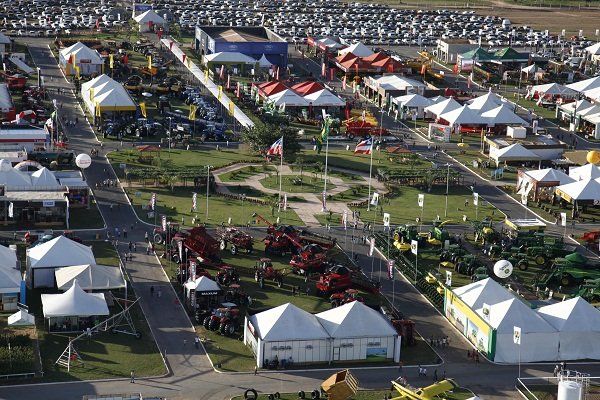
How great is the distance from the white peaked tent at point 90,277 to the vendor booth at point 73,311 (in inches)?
91.9

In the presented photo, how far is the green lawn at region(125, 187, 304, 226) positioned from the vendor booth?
18107 mm

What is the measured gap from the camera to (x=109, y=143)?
100 meters

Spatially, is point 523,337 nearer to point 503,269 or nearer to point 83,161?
point 503,269

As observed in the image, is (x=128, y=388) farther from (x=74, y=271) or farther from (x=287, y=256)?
(x=287, y=256)

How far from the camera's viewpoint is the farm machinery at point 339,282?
67.5 meters

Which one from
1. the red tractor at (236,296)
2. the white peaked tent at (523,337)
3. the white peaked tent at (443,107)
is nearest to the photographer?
the white peaked tent at (523,337)

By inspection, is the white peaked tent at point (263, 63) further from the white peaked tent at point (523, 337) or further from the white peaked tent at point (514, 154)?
the white peaked tent at point (523, 337)

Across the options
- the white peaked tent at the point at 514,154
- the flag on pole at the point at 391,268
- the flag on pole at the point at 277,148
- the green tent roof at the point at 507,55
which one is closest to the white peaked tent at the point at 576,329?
the flag on pole at the point at 391,268

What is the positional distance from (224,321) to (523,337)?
1498 centimetres

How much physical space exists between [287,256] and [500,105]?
148 ft

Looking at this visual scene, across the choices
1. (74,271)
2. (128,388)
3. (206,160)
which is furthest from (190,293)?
(206,160)

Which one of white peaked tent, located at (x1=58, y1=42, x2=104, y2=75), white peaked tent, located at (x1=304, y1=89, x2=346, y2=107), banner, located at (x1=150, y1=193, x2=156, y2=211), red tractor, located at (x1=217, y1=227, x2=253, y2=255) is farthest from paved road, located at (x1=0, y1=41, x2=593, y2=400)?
white peaked tent, located at (x1=58, y1=42, x2=104, y2=75)

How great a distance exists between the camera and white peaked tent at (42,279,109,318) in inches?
2390

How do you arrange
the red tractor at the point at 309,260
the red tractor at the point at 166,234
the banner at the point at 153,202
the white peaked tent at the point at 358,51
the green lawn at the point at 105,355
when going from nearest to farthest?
the green lawn at the point at 105,355 < the red tractor at the point at 309,260 < the red tractor at the point at 166,234 < the banner at the point at 153,202 < the white peaked tent at the point at 358,51
